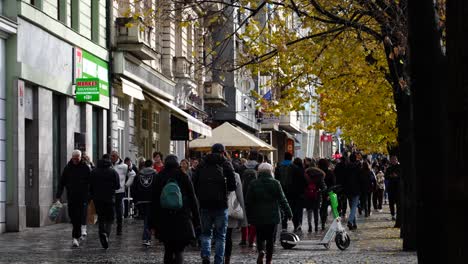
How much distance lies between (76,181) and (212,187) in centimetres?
544

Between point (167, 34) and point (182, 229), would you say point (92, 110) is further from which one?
point (182, 229)

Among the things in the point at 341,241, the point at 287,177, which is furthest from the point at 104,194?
the point at 287,177

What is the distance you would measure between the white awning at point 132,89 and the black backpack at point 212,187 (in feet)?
56.9

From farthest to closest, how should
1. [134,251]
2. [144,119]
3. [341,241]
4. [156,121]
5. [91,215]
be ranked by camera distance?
[156,121] → [144,119] → [91,215] → [341,241] → [134,251]

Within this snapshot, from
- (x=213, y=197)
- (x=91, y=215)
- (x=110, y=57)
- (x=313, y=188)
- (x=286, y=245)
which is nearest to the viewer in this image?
(x=213, y=197)

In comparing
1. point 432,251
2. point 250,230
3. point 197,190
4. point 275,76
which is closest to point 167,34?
point 275,76

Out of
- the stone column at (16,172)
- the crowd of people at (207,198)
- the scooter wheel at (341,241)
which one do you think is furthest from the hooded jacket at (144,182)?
the scooter wheel at (341,241)

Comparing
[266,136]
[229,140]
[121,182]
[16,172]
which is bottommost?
[121,182]

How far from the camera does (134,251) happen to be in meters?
18.5

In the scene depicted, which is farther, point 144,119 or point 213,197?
point 144,119

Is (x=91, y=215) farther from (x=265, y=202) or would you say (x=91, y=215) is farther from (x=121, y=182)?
(x=265, y=202)

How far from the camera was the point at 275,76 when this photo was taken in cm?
2616

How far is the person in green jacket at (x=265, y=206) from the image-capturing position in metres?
14.7

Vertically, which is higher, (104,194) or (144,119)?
(144,119)
